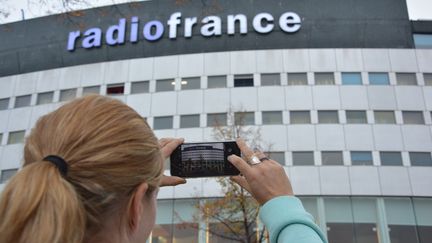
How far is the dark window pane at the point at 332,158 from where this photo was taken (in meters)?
22.2

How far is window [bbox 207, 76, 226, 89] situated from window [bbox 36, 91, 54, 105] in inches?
479

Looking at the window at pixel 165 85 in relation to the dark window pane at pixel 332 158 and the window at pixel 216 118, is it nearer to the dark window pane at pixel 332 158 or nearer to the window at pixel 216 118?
the window at pixel 216 118

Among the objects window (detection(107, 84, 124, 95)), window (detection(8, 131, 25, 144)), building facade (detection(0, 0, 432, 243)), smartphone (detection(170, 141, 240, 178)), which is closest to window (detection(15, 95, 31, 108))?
building facade (detection(0, 0, 432, 243))

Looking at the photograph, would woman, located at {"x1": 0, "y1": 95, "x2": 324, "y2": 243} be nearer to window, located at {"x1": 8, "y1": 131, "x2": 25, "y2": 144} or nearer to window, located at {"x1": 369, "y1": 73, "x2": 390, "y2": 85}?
window, located at {"x1": 369, "y1": 73, "x2": 390, "y2": 85}

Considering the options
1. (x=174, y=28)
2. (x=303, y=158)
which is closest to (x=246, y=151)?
(x=303, y=158)

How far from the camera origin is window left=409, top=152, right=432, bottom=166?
22.3 m

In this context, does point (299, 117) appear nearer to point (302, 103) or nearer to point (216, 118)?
point (302, 103)

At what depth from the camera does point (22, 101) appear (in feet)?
89.7

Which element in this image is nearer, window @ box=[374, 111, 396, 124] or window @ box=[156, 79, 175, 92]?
window @ box=[374, 111, 396, 124]

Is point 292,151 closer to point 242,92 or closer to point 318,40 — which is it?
point 242,92

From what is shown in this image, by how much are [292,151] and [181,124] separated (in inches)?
297

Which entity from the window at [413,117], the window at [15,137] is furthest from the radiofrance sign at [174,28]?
the window at [413,117]

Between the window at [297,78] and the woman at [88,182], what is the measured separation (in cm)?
2388

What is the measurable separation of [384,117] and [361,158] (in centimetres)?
346
